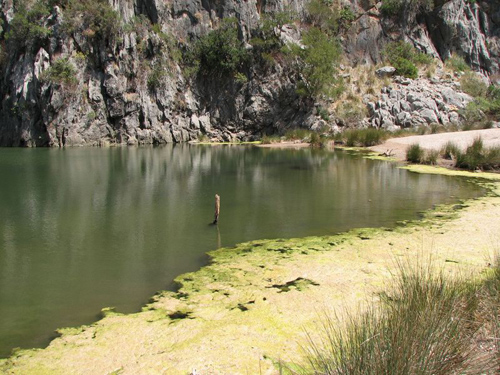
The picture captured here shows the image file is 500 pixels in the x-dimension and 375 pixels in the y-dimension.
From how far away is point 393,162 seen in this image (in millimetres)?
19000

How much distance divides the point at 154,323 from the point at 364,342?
8.49ft

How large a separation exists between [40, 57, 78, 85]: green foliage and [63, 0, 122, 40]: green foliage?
11.2 feet

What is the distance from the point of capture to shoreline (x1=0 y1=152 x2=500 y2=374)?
3.56 meters

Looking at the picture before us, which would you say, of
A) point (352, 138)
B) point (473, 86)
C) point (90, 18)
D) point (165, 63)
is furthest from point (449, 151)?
point (90, 18)

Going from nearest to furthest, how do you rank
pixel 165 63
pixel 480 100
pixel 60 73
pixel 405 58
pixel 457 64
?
pixel 60 73, pixel 480 100, pixel 165 63, pixel 405 58, pixel 457 64

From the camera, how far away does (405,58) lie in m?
41.6

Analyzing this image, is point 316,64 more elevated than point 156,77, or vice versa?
point 316,64

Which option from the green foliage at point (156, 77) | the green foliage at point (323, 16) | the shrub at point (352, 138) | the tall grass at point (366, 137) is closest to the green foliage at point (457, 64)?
the green foliage at point (323, 16)

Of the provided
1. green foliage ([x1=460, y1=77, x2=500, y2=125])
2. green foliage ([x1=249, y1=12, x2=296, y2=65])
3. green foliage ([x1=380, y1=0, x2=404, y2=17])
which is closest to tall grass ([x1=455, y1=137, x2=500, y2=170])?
green foliage ([x1=460, y1=77, x2=500, y2=125])

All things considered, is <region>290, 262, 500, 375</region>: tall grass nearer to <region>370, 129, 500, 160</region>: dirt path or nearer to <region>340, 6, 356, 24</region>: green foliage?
<region>370, 129, 500, 160</region>: dirt path

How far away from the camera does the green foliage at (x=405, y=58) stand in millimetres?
39344

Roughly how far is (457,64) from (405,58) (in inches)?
223

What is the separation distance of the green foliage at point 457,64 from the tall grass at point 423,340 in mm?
44996

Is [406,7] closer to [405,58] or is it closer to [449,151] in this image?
[405,58]
